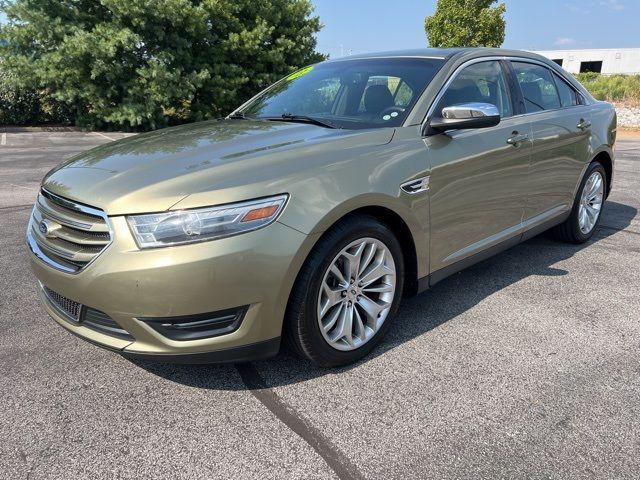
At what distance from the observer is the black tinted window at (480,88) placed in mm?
3404

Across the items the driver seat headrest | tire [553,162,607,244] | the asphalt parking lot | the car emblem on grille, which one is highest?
the driver seat headrest

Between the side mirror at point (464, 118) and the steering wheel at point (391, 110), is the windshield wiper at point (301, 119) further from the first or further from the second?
the side mirror at point (464, 118)

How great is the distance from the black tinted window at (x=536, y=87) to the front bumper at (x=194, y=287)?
2580 millimetres

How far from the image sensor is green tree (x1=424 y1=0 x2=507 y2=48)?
24.6 metres

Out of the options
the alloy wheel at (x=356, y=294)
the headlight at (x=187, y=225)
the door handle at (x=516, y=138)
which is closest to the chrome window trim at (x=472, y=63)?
the door handle at (x=516, y=138)

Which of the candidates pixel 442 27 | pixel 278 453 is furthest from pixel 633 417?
pixel 442 27

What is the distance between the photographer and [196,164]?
100 inches

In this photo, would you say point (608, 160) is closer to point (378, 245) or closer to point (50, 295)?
point (378, 245)

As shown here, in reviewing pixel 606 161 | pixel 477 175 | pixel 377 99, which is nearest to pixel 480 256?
pixel 477 175

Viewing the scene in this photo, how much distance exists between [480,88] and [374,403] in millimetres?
2345

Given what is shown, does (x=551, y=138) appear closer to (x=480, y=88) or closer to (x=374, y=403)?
(x=480, y=88)

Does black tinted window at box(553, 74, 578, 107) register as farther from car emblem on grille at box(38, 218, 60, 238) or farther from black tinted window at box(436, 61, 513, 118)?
car emblem on grille at box(38, 218, 60, 238)

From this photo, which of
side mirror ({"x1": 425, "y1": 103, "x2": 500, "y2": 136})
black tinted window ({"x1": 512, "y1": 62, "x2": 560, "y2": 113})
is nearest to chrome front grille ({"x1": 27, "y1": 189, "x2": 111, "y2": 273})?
side mirror ({"x1": 425, "y1": 103, "x2": 500, "y2": 136})

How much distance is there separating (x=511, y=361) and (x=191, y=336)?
1.74m
